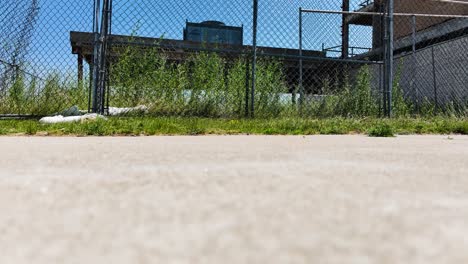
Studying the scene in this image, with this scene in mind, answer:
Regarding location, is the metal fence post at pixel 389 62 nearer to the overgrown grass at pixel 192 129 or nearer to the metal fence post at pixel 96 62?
the overgrown grass at pixel 192 129

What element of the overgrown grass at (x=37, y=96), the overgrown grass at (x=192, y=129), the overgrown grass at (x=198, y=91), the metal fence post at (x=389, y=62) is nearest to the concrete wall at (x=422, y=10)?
the metal fence post at (x=389, y=62)

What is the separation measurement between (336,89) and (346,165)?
19.1 ft

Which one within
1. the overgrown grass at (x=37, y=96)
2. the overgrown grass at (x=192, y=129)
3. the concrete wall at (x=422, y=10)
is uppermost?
the concrete wall at (x=422, y=10)

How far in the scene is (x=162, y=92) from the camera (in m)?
5.98

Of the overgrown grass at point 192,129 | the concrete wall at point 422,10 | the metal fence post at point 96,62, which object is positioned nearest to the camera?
the overgrown grass at point 192,129

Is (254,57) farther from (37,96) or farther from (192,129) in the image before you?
(37,96)

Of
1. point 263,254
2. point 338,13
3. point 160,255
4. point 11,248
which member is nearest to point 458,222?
point 263,254

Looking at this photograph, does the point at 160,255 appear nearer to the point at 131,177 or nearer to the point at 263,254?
the point at 263,254

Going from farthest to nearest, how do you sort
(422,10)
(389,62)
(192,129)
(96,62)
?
1. (422,10)
2. (389,62)
3. (96,62)
4. (192,129)

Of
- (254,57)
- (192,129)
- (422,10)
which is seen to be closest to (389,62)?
(254,57)

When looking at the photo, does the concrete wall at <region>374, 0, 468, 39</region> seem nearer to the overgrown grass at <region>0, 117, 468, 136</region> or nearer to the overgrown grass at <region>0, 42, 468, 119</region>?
the overgrown grass at <region>0, 42, 468, 119</region>

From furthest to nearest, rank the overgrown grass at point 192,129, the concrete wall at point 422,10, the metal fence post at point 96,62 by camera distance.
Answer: the concrete wall at point 422,10, the metal fence post at point 96,62, the overgrown grass at point 192,129

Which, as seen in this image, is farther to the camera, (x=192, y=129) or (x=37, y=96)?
(x=37, y=96)

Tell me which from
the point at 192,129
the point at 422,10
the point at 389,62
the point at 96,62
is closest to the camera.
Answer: the point at 192,129
